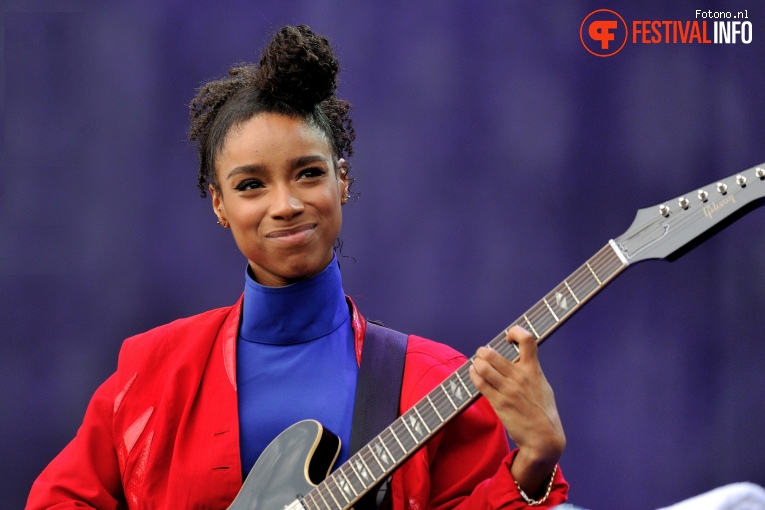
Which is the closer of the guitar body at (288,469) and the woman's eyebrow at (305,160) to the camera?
the guitar body at (288,469)

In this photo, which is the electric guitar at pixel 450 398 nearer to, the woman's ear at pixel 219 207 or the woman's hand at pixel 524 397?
the woman's hand at pixel 524 397

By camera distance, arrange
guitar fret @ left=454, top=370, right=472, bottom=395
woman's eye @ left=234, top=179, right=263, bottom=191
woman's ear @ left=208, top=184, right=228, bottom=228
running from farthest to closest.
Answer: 1. woman's ear @ left=208, top=184, right=228, bottom=228
2. woman's eye @ left=234, top=179, right=263, bottom=191
3. guitar fret @ left=454, top=370, right=472, bottom=395

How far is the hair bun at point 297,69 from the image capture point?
1.81 m

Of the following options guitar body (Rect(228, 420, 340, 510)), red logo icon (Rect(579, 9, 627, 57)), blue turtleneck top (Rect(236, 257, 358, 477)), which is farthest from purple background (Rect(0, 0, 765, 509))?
guitar body (Rect(228, 420, 340, 510))

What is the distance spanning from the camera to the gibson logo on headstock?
144 centimetres

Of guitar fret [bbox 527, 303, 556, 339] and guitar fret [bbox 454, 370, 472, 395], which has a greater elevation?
guitar fret [bbox 527, 303, 556, 339]

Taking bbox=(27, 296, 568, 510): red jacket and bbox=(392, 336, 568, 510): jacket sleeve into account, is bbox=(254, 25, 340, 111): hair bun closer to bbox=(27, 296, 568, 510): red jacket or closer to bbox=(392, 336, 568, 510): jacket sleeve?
bbox=(27, 296, 568, 510): red jacket

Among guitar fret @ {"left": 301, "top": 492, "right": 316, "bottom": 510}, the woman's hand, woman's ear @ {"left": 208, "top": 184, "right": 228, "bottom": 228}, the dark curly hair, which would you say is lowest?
guitar fret @ {"left": 301, "top": 492, "right": 316, "bottom": 510}

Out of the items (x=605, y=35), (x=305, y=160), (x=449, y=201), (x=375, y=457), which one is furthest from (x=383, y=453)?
(x=605, y=35)

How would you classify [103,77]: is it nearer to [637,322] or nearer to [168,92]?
[168,92]

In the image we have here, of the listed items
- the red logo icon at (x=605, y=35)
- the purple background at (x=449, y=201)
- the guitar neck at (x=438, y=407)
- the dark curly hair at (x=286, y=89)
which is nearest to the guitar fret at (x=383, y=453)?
the guitar neck at (x=438, y=407)

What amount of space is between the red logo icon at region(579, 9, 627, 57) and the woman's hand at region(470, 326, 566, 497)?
3.38 ft

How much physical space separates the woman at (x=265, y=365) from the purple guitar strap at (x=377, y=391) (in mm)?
20

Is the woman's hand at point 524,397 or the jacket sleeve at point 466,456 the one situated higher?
the woman's hand at point 524,397
